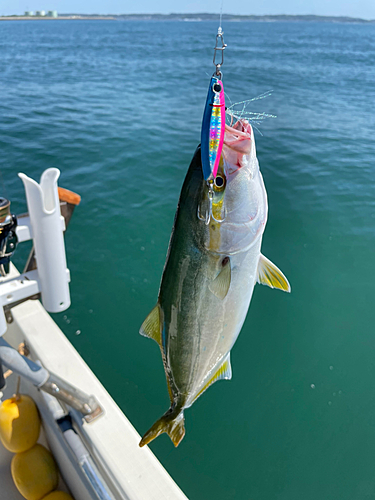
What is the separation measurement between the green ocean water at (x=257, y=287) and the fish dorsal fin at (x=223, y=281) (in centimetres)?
342

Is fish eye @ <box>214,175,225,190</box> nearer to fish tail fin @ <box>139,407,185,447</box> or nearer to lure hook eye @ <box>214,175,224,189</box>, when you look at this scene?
lure hook eye @ <box>214,175,224,189</box>

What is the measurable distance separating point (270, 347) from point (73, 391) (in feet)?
10.6

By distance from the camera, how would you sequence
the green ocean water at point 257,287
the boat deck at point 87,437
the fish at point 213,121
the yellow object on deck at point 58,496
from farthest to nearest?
the green ocean water at point 257,287, the yellow object on deck at point 58,496, the boat deck at point 87,437, the fish at point 213,121

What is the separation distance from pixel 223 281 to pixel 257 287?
15.7 feet

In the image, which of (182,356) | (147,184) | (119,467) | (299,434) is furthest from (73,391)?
(147,184)

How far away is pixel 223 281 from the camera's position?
120cm

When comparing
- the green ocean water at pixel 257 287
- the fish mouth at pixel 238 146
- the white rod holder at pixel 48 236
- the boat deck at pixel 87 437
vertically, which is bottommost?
the green ocean water at pixel 257 287

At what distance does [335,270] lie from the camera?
6609 mm

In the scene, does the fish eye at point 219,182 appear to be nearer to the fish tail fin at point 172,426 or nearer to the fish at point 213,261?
the fish at point 213,261

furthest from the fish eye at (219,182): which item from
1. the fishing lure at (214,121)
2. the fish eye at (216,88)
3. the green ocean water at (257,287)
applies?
the green ocean water at (257,287)

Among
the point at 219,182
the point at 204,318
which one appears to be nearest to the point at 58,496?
the point at 204,318

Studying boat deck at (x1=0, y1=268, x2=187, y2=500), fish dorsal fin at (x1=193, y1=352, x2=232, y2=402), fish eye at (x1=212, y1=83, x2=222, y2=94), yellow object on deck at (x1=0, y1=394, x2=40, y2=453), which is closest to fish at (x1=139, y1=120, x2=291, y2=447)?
fish dorsal fin at (x1=193, y1=352, x2=232, y2=402)

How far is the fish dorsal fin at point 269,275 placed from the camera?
1.34 meters

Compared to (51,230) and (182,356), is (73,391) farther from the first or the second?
(182,356)
